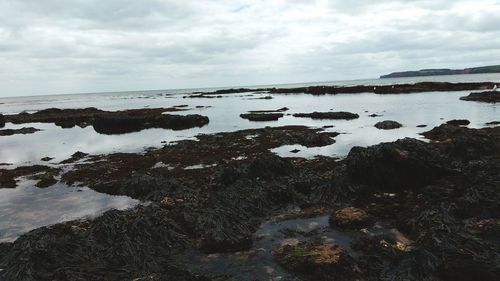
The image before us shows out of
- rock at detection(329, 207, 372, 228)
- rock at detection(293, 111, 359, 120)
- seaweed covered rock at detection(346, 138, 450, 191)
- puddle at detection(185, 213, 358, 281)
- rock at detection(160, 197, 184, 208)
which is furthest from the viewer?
rock at detection(293, 111, 359, 120)

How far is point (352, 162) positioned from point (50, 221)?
11500mm

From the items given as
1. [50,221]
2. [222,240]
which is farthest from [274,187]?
[50,221]

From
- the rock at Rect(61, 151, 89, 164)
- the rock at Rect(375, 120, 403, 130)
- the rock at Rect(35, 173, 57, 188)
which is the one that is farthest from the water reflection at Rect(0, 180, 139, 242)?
the rock at Rect(375, 120, 403, 130)

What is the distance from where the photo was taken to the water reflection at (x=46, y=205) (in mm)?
13555

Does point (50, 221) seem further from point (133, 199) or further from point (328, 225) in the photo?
point (328, 225)

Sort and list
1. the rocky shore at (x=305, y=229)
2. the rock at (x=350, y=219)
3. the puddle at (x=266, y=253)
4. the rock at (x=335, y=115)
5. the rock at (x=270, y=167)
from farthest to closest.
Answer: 1. the rock at (x=335, y=115)
2. the rock at (x=270, y=167)
3. the rock at (x=350, y=219)
4. the puddle at (x=266, y=253)
5. the rocky shore at (x=305, y=229)

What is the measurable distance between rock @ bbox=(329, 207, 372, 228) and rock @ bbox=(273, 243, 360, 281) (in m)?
1.87

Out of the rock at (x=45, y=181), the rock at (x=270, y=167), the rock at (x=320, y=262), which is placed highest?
the rock at (x=270, y=167)

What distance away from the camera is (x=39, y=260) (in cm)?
947

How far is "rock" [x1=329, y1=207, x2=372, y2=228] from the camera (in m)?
11.1

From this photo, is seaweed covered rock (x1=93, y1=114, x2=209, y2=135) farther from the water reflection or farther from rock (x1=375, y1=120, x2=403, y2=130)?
the water reflection

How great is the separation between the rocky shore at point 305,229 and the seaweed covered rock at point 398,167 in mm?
40

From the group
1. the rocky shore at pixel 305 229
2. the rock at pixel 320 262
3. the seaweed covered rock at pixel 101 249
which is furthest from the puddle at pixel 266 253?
the seaweed covered rock at pixel 101 249

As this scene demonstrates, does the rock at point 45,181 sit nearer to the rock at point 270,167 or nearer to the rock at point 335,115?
the rock at point 270,167
